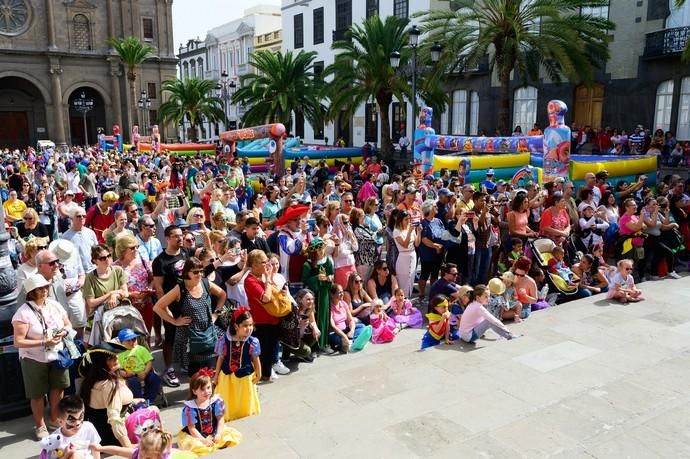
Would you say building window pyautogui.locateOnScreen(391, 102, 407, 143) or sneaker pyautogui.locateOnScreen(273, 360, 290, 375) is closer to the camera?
sneaker pyautogui.locateOnScreen(273, 360, 290, 375)

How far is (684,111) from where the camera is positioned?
23578mm

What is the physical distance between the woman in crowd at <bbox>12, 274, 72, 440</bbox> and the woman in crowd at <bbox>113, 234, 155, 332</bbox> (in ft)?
3.47

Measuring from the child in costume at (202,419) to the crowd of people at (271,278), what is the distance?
0.01 metres

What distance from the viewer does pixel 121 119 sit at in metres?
53.3

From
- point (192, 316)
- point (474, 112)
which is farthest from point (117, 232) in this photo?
point (474, 112)

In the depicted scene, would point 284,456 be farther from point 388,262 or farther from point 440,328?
point 388,262

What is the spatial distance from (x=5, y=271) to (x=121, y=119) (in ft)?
170

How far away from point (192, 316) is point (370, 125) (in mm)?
36052

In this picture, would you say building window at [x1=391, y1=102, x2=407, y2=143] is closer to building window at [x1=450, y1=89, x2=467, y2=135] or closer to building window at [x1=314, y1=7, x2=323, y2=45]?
building window at [x1=450, y1=89, x2=467, y2=135]

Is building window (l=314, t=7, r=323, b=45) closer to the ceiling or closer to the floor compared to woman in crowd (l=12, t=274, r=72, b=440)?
closer to the ceiling

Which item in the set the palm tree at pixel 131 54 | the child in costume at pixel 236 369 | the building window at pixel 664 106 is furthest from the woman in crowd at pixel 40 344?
the palm tree at pixel 131 54

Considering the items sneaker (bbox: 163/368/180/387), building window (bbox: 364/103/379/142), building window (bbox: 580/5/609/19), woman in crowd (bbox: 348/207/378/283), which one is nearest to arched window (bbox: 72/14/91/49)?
building window (bbox: 364/103/379/142)

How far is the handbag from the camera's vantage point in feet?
20.7

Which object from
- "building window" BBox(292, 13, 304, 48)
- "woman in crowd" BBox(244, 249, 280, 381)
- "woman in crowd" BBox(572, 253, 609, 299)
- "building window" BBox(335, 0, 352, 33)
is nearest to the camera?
→ "woman in crowd" BBox(244, 249, 280, 381)
